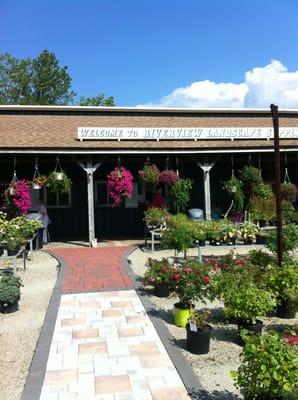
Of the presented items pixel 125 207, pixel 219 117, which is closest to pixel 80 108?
pixel 125 207

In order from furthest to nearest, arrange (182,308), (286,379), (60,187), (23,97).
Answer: (23,97), (60,187), (182,308), (286,379)

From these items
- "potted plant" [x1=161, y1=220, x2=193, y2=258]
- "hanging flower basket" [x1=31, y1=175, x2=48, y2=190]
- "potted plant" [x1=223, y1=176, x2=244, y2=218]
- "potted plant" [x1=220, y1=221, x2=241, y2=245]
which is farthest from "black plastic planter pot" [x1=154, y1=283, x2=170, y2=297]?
"potted plant" [x1=223, y1=176, x2=244, y2=218]

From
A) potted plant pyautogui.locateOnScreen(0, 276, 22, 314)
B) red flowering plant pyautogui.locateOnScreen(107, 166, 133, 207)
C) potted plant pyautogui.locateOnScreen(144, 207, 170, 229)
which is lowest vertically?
potted plant pyautogui.locateOnScreen(0, 276, 22, 314)

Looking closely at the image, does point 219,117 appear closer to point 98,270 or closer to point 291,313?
point 98,270

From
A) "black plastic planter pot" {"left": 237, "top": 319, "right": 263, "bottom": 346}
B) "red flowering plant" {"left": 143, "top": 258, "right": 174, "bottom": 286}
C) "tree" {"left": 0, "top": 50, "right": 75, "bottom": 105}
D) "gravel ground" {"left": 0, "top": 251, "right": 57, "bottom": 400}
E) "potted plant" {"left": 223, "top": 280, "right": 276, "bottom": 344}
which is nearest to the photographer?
"gravel ground" {"left": 0, "top": 251, "right": 57, "bottom": 400}

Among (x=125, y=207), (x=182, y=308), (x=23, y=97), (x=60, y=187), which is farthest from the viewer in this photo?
(x=23, y=97)

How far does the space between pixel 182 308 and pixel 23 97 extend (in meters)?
43.7

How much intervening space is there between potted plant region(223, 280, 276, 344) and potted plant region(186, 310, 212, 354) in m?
0.47

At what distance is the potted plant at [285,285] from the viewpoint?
6242 millimetres

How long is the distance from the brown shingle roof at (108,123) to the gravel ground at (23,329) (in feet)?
16.1

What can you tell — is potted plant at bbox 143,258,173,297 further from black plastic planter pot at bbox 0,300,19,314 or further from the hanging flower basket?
the hanging flower basket

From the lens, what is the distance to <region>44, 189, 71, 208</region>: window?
16.3 meters

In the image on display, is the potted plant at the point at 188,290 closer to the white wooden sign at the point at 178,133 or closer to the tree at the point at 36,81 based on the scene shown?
the white wooden sign at the point at 178,133

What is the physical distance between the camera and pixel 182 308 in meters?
6.44
